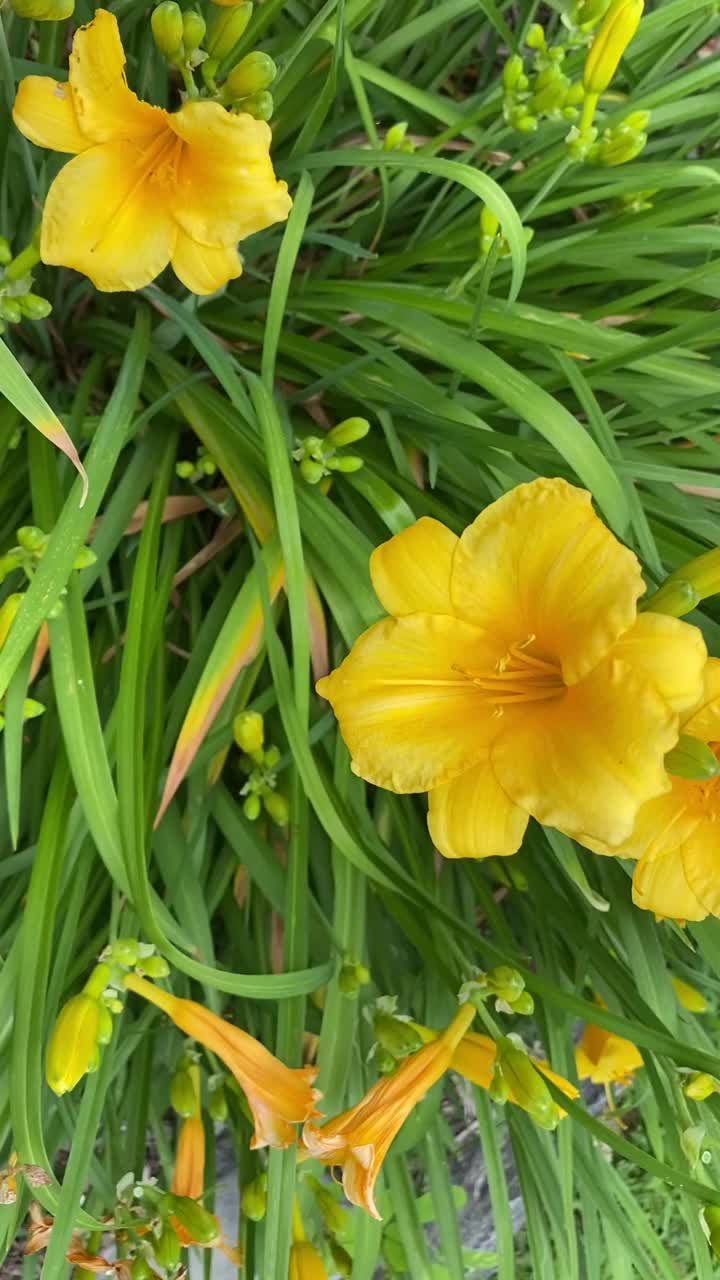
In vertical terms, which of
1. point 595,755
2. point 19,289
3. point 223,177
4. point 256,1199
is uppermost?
point 223,177

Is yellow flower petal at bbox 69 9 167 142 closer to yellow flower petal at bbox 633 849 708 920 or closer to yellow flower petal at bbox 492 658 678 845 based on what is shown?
yellow flower petal at bbox 492 658 678 845

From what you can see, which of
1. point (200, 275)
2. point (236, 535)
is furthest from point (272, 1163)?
point (200, 275)

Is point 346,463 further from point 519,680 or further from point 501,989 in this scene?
point 501,989

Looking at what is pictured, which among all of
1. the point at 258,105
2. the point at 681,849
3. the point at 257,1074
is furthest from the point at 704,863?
the point at 258,105

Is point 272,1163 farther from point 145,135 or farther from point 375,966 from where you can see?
point 145,135

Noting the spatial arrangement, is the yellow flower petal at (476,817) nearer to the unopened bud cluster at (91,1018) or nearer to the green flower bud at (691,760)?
the green flower bud at (691,760)

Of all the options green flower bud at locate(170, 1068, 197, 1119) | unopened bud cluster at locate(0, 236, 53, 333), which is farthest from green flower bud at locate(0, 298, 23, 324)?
green flower bud at locate(170, 1068, 197, 1119)
